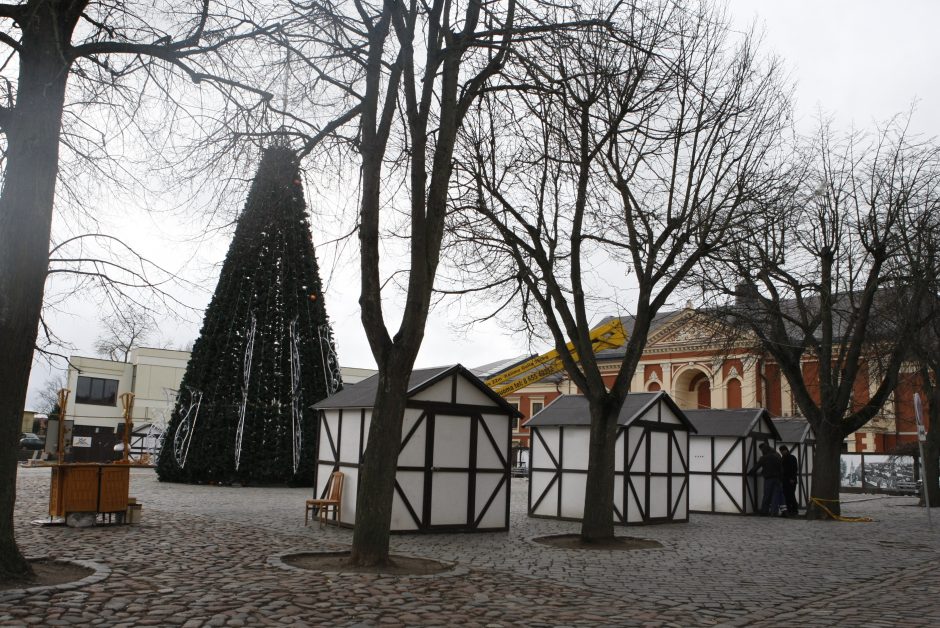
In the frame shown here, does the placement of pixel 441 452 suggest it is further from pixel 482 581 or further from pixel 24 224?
pixel 24 224

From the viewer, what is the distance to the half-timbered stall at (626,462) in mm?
18234

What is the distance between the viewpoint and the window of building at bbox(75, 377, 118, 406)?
60.7 metres

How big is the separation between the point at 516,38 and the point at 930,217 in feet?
A: 39.5

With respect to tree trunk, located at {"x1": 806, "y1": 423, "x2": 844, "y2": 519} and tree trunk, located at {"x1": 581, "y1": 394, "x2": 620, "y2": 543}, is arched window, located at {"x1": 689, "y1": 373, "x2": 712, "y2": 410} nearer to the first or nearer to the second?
tree trunk, located at {"x1": 806, "y1": 423, "x2": 844, "y2": 519}

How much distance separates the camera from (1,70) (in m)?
8.09

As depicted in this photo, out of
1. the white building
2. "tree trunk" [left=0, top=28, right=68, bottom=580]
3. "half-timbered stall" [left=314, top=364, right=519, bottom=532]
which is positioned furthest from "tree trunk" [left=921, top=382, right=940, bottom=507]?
the white building

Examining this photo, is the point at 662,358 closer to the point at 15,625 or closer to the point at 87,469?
the point at 87,469

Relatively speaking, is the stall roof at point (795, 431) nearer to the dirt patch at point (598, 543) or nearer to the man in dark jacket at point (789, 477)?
the man in dark jacket at point (789, 477)

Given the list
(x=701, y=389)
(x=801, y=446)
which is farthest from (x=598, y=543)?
(x=701, y=389)

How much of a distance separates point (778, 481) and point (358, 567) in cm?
1542

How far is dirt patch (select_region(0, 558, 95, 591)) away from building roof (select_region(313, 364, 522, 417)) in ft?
20.5

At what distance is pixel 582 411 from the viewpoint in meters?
18.9

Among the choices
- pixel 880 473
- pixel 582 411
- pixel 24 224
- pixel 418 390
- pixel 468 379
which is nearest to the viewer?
pixel 24 224

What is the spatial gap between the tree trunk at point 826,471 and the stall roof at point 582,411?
122 inches
